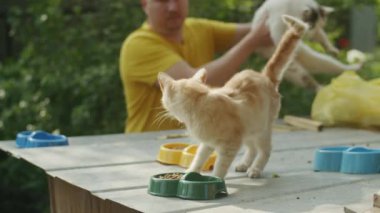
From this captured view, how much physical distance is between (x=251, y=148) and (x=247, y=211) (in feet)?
2.07

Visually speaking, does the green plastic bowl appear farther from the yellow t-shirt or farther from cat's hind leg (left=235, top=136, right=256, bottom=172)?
the yellow t-shirt

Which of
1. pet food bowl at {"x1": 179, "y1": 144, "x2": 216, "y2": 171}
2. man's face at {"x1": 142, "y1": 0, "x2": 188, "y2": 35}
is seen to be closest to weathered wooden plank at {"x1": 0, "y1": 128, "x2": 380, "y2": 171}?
pet food bowl at {"x1": 179, "y1": 144, "x2": 216, "y2": 171}

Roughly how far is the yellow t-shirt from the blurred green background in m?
0.85

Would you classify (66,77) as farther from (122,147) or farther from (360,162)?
(360,162)

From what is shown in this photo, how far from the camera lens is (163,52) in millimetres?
3367

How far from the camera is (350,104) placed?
314 centimetres

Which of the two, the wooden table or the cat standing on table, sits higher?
the cat standing on table

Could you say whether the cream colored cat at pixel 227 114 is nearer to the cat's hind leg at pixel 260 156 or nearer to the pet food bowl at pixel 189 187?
the cat's hind leg at pixel 260 156

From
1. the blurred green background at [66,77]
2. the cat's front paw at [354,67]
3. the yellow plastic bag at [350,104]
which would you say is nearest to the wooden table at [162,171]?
the yellow plastic bag at [350,104]

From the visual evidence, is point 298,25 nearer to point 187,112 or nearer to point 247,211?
point 187,112

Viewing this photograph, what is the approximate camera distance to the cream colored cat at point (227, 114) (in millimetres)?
1913

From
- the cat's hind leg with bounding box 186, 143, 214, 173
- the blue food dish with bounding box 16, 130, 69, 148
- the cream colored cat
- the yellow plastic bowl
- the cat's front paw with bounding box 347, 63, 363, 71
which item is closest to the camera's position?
the cream colored cat

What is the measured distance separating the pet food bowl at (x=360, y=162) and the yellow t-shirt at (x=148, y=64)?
1262mm

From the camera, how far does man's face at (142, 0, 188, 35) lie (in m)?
3.40
